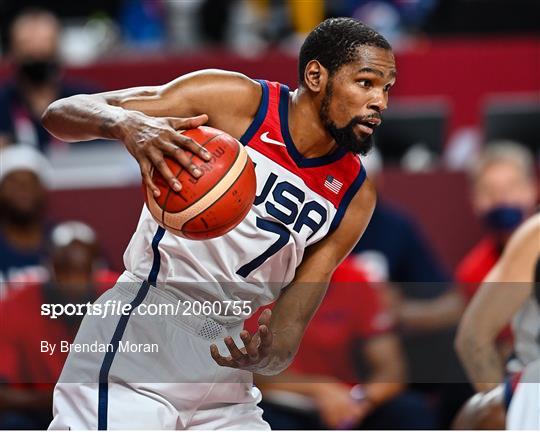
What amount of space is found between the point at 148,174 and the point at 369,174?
3.17 metres

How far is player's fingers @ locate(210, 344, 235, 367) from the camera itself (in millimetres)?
3326

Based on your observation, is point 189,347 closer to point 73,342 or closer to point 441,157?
point 73,342

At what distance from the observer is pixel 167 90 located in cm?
330

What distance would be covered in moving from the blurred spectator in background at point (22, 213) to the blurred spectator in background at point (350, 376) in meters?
1.58

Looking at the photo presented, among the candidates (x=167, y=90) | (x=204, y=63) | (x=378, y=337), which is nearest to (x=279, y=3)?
(x=204, y=63)

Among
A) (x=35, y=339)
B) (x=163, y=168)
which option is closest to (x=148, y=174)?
(x=163, y=168)

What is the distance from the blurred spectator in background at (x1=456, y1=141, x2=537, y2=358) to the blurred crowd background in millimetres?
10

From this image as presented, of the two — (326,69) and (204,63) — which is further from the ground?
(326,69)

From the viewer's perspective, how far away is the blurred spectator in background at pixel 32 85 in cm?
667

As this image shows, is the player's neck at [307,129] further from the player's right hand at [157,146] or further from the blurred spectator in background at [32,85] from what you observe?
the blurred spectator in background at [32,85]

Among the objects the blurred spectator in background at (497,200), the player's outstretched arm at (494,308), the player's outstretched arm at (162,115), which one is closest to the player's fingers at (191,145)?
the player's outstretched arm at (162,115)

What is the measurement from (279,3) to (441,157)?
3027 millimetres

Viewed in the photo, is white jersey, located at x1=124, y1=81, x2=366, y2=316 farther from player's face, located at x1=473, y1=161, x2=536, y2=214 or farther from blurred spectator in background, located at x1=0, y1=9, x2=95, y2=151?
blurred spectator in background, located at x1=0, y1=9, x2=95, y2=151

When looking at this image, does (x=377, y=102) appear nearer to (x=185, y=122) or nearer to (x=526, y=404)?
(x=185, y=122)
